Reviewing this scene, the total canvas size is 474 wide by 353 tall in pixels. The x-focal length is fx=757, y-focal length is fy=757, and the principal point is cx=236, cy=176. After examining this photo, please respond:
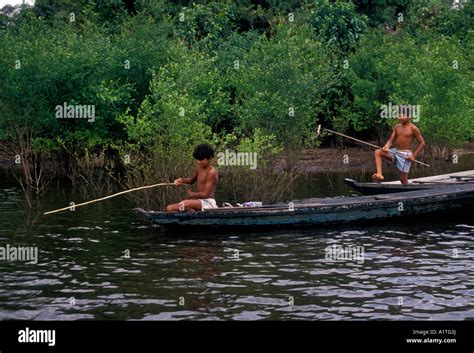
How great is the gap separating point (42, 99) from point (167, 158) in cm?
818

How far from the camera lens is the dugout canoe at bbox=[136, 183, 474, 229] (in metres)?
15.7

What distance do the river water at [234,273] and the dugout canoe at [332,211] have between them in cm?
27

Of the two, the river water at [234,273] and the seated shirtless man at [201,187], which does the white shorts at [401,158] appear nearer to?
the river water at [234,273]

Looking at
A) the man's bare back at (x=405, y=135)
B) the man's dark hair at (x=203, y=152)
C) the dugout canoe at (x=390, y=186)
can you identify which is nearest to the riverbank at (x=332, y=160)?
the dugout canoe at (x=390, y=186)

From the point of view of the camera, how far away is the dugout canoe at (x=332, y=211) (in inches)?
618

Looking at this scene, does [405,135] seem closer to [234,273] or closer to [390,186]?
[390,186]

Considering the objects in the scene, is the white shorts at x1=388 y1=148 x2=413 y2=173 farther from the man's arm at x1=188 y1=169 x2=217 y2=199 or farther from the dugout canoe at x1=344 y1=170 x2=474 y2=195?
the man's arm at x1=188 y1=169 x2=217 y2=199

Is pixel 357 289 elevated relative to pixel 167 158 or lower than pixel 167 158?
lower

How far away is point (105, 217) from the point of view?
18.3 meters

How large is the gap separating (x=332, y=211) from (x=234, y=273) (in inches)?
179

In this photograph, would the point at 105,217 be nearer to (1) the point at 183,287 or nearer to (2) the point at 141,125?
(2) the point at 141,125

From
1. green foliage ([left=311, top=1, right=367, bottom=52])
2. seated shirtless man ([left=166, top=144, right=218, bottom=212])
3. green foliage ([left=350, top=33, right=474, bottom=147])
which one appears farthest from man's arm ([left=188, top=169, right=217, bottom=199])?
green foliage ([left=311, top=1, right=367, bottom=52])
